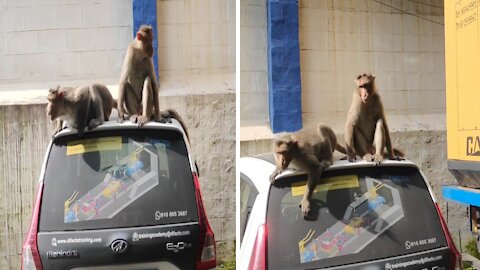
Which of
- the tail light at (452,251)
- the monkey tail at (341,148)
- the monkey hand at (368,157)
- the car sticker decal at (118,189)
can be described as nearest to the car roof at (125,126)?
the car sticker decal at (118,189)

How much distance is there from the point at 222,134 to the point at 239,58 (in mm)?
455

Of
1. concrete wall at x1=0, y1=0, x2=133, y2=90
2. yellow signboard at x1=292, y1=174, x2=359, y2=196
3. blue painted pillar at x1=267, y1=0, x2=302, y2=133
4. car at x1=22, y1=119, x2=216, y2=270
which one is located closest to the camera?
yellow signboard at x1=292, y1=174, x2=359, y2=196

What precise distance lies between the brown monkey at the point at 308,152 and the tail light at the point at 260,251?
0.20m

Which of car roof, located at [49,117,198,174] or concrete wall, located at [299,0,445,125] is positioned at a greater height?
concrete wall, located at [299,0,445,125]

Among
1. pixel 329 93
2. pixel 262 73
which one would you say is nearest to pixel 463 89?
pixel 329 93

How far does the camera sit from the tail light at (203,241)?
2.41 metres

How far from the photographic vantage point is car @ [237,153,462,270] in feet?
7.06

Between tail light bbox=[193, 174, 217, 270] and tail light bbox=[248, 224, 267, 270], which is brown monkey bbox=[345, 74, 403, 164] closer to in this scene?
tail light bbox=[248, 224, 267, 270]

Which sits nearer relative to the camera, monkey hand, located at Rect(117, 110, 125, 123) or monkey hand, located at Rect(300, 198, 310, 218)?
monkey hand, located at Rect(300, 198, 310, 218)

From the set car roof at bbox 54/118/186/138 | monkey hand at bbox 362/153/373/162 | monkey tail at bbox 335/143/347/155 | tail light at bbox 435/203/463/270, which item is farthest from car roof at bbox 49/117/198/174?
tail light at bbox 435/203/463/270

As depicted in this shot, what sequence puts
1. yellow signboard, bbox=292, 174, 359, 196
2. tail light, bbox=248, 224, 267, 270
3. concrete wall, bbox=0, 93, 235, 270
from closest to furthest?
tail light, bbox=248, 224, 267, 270 → yellow signboard, bbox=292, 174, 359, 196 → concrete wall, bbox=0, 93, 235, 270

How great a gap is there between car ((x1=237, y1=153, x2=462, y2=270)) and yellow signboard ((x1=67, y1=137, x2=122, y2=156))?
0.71 m

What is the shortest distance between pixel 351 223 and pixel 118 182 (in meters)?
1.09

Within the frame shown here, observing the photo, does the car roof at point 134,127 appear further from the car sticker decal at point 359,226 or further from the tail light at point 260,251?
the car sticker decal at point 359,226
